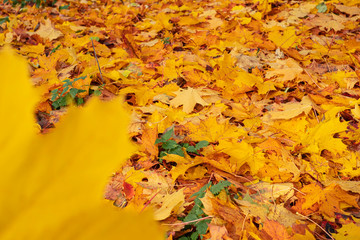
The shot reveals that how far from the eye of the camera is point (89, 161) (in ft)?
0.63

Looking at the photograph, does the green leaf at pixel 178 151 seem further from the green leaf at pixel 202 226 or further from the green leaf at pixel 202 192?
the green leaf at pixel 202 226

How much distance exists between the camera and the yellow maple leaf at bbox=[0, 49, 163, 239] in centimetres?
18

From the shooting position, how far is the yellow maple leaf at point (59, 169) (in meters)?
0.18

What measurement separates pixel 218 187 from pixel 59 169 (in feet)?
4.12

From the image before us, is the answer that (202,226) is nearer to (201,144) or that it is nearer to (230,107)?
(201,144)

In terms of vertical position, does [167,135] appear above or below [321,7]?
above

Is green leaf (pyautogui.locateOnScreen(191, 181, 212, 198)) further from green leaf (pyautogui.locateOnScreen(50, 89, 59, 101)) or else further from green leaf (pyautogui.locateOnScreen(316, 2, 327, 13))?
green leaf (pyautogui.locateOnScreen(316, 2, 327, 13))

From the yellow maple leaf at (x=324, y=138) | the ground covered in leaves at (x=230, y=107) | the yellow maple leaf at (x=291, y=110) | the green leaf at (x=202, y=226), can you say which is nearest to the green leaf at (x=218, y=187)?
the ground covered in leaves at (x=230, y=107)

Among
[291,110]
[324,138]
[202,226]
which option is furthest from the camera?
[291,110]

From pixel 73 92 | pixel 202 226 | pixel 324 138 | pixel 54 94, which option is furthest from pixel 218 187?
pixel 54 94

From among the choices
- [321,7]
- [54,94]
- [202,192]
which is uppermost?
[54,94]

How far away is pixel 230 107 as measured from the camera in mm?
1987

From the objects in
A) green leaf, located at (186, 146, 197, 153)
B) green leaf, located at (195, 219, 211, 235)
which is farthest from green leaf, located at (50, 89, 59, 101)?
green leaf, located at (195, 219, 211, 235)

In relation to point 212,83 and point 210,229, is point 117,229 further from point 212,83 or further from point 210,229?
point 212,83
